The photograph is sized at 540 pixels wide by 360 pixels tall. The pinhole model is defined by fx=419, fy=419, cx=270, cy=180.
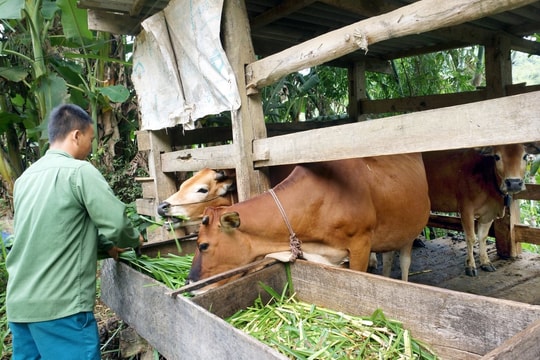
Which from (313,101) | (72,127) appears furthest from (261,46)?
(313,101)

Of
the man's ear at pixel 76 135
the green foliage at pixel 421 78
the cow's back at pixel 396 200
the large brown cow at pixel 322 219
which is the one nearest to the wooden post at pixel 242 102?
the large brown cow at pixel 322 219

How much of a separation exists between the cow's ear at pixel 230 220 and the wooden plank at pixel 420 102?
13.0 feet

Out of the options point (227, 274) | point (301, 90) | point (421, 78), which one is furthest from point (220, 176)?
point (421, 78)

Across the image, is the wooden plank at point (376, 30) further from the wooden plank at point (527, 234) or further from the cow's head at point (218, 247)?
the wooden plank at point (527, 234)

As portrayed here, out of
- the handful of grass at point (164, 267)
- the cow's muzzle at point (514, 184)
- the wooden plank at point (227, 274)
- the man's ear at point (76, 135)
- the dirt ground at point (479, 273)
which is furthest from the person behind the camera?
the cow's muzzle at point (514, 184)

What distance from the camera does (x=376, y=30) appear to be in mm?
2336

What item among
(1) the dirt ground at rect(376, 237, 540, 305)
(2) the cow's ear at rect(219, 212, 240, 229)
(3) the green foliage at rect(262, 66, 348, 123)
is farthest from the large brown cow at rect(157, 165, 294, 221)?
(3) the green foliage at rect(262, 66, 348, 123)

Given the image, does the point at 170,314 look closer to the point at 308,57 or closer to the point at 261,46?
the point at 308,57

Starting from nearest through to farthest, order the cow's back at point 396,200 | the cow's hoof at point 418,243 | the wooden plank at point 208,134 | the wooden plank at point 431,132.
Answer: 1. the wooden plank at point 431,132
2. the cow's back at point 396,200
3. the wooden plank at point 208,134
4. the cow's hoof at point 418,243

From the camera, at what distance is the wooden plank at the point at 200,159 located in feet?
11.9

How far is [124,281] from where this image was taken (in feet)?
10.3

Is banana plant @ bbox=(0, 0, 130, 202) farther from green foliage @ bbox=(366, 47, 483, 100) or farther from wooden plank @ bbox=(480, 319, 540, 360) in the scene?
green foliage @ bbox=(366, 47, 483, 100)

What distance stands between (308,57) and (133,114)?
5536 millimetres

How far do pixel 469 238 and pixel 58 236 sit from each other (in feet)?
13.8
